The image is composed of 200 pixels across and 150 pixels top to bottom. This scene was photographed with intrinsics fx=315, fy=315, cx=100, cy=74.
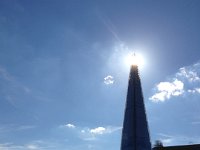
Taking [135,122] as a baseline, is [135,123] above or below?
below

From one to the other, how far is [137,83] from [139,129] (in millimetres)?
6457

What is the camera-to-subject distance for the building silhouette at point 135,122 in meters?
37.6

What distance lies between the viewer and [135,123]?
38375mm

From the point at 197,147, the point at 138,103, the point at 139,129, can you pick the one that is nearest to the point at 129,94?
the point at 138,103

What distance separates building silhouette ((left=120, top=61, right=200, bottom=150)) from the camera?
37.6m

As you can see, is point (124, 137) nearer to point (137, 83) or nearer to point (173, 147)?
point (137, 83)

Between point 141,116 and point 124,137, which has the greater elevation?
point 141,116

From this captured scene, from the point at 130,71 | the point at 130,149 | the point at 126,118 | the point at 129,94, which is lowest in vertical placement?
the point at 130,149

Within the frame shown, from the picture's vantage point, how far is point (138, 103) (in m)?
39.8

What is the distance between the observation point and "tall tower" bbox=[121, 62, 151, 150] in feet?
123

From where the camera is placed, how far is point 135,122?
3850 cm

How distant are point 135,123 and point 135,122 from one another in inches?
6.4

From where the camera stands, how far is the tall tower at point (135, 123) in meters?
37.5

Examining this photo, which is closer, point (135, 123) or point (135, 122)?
point (135, 123)
